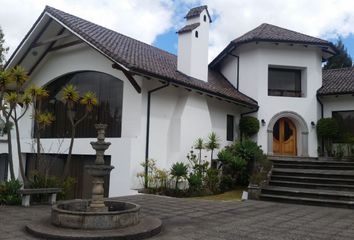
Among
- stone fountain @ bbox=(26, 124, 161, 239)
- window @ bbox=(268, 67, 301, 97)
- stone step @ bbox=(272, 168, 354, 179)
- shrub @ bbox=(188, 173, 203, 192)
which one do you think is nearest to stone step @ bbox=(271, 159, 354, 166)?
stone step @ bbox=(272, 168, 354, 179)

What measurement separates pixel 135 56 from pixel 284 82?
8.46m

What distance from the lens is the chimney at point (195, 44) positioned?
50.9 ft

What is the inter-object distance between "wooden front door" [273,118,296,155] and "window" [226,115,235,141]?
217cm

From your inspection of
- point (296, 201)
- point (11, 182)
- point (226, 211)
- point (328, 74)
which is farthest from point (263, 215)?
point (328, 74)

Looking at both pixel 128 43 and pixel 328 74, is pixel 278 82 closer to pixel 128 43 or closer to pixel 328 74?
pixel 328 74

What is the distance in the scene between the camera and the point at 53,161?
15703mm

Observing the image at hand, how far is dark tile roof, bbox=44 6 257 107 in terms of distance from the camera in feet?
40.2

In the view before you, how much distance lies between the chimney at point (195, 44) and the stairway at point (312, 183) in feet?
16.4

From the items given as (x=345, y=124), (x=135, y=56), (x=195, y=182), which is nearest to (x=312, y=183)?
(x=195, y=182)

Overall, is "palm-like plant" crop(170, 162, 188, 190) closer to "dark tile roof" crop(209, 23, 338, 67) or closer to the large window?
the large window

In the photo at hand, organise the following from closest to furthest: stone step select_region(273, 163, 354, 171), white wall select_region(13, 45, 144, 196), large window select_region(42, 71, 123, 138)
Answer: white wall select_region(13, 45, 144, 196), stone step select_region(273, 163, 354, 171), large window select_region(42, 71, 123, 138)

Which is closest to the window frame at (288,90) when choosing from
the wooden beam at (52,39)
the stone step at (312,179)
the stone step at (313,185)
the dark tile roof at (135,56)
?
the dark tile roof at (135,56)

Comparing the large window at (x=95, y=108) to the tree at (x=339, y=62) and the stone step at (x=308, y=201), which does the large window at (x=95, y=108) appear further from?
the tree at (x=339, y=62)

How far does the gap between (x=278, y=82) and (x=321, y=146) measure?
3739 mm
